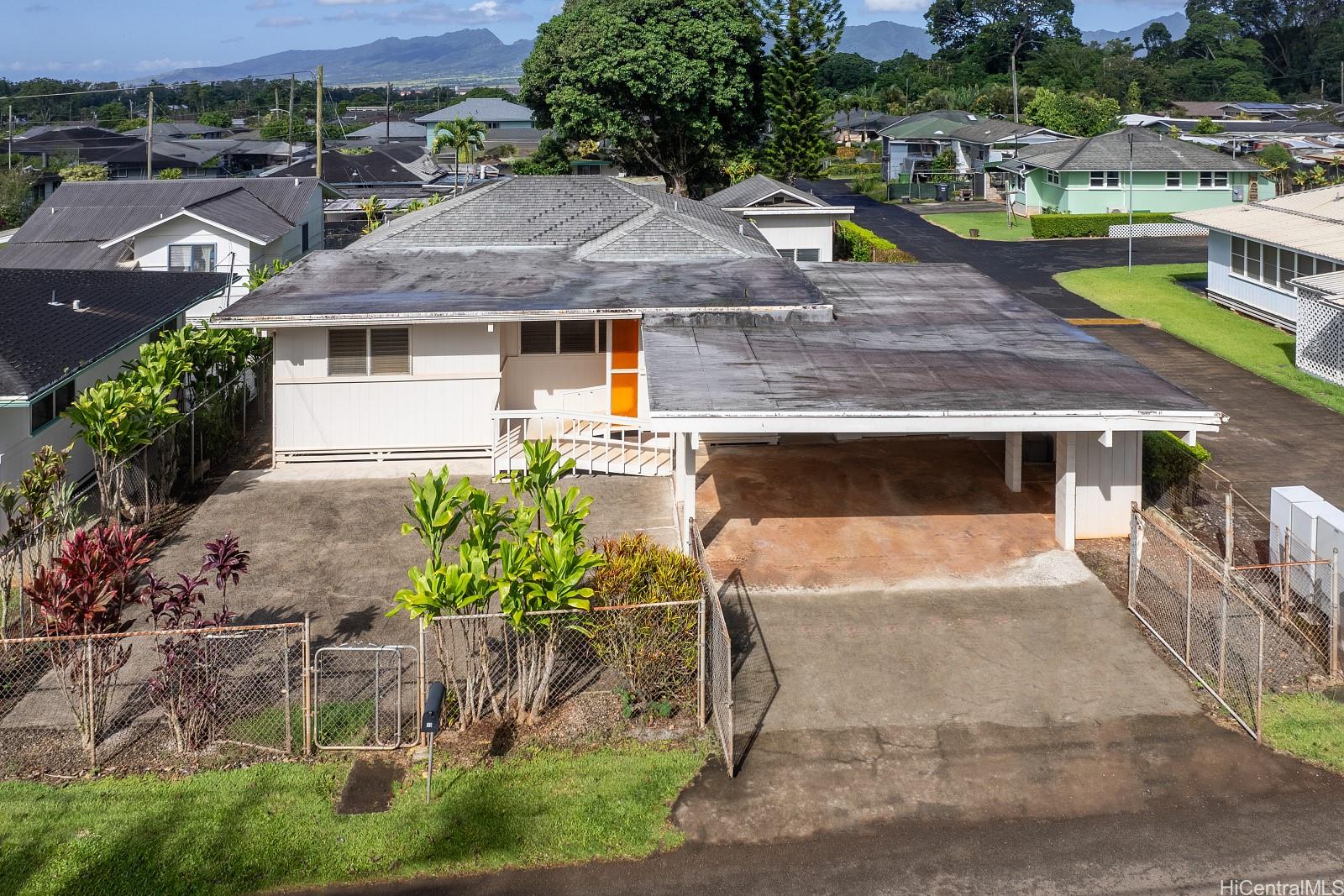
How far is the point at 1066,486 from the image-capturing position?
1458 cm

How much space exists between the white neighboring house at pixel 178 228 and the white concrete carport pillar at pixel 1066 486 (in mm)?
21865

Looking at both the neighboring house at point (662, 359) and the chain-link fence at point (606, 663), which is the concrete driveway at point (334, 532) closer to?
the neighboring house at point (662, 359)

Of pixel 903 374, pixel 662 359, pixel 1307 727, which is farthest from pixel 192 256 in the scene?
pixel 1307 727

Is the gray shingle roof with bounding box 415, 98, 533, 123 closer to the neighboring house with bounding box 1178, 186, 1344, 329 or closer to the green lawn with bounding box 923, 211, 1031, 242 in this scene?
the green lawn with bounding box 923, 211, 1031, 242

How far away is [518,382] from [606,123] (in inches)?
1349

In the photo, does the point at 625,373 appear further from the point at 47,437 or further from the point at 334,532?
the point at 47,437

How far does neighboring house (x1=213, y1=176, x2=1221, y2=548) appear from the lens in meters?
13.8

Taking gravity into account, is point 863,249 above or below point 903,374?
above

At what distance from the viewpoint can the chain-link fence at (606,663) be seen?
10664 mm

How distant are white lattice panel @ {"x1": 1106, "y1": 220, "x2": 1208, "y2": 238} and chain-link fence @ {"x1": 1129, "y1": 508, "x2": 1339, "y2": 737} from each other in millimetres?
37669

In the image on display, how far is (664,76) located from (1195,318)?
26137 mm

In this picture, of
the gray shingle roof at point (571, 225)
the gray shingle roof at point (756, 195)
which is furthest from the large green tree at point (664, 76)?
the gray shingle roof at point (571, 225)

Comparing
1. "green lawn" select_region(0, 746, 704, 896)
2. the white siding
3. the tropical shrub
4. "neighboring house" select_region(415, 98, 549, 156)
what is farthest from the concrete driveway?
"neighboring house" select_region(415, 98, 549, 156)

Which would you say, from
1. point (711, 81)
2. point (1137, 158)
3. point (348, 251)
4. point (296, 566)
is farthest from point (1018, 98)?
point (296, 566)
